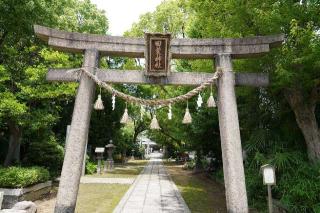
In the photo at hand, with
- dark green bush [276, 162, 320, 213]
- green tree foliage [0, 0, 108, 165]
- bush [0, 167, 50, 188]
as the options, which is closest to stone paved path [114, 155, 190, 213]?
dark green bush [276, 162, 320, 213]

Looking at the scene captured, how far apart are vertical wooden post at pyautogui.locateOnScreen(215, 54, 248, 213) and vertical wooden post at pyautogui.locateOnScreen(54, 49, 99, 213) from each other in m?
3.35

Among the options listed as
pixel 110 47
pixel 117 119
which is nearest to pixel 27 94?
pixel 110 47

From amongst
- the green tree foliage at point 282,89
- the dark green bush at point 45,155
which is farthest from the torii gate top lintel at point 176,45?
the dark green bush at point 45,155

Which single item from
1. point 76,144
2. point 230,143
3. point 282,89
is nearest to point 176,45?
point 230,143

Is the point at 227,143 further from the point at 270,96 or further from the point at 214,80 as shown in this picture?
the point at 270,96

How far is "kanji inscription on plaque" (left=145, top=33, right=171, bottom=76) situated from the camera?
8156mm

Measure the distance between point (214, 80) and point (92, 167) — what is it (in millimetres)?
20814

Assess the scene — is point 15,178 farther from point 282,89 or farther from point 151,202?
point 282,89

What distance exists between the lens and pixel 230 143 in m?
7.81

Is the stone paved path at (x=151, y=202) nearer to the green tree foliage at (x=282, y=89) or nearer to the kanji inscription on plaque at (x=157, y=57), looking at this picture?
the green tree foliage at (x=282, y=89)

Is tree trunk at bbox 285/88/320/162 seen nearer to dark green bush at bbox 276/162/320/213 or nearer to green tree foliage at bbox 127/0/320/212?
green tree foliage at bbox 127/0/320/212

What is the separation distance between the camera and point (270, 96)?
13.0 meters

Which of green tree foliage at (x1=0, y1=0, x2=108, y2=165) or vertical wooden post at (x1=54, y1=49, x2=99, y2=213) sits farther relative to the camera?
green tree foliage at (x1=0, y1=0, x2=108, y2=165)

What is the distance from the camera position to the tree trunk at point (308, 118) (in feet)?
35.2
